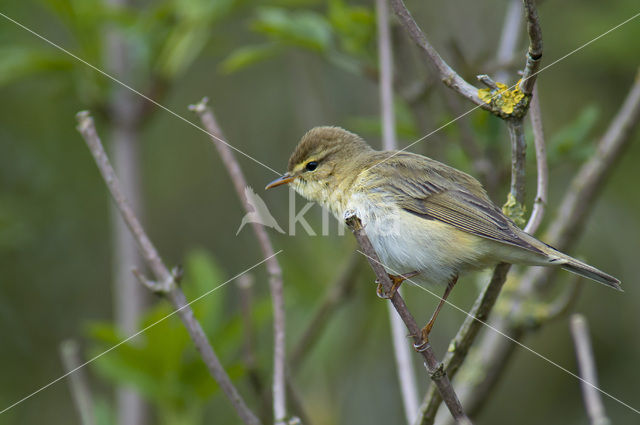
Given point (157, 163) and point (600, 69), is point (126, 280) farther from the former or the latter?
point (600, 69)

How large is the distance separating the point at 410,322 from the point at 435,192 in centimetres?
102

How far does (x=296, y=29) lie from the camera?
3.24 m

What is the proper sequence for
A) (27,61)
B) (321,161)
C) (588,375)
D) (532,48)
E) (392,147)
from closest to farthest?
(532,48) → (588,375) → (392,147) → (321,161) → (27,61)

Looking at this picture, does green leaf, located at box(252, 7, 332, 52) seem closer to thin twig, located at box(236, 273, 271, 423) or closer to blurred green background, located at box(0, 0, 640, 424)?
blurred green background, located at box(0, 0, 640, 424)

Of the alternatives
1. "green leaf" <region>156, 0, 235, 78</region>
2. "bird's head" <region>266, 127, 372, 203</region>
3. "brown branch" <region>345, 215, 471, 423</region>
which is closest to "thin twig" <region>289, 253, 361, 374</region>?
"bird's head" <region>266, 127, 372, 203</region>

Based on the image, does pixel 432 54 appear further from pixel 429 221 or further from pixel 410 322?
pixel 429 221

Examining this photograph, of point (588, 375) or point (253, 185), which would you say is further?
point (253, 185)

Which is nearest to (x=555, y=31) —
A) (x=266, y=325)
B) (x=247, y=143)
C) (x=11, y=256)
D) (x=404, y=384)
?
(x=247, y=143)

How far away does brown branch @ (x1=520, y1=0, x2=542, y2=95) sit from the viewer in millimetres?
1664

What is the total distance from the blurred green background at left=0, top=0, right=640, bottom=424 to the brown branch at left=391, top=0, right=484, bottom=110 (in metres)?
1.37

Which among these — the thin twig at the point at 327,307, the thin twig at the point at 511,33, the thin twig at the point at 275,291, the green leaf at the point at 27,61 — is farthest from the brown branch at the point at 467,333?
the green leaf at the point at 27,61

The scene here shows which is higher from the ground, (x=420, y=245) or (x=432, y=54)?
(x=432, y=54)

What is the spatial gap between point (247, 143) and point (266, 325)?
1.77 metres

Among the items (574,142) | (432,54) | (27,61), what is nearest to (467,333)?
(432,54)
